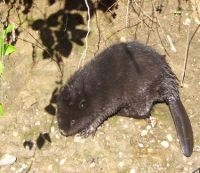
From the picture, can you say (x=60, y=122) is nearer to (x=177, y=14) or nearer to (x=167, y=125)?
(x=167, y=125)

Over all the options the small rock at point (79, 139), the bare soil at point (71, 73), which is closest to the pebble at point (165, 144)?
the bare soil at point (71, 73)

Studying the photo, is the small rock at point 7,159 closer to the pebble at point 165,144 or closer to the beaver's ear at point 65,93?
the beaver's ear at point 65,93

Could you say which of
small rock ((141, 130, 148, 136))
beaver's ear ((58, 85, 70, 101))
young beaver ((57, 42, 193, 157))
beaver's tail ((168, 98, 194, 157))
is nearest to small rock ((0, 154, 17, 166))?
young beaver ((57, 42, 193, 157))

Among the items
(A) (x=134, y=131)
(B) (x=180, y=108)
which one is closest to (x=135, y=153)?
(A) (x=134, y=131)

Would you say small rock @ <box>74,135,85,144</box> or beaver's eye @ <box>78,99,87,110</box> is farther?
small rock @ <box>74,135,85,144</box>

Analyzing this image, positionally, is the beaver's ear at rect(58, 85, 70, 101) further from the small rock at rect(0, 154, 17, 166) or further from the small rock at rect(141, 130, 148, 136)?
the small rock at rect(141, 130, 148, 136)

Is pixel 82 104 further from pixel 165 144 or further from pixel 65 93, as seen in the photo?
→ pixel 165 144

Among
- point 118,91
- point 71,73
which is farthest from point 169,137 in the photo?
point 71,73
